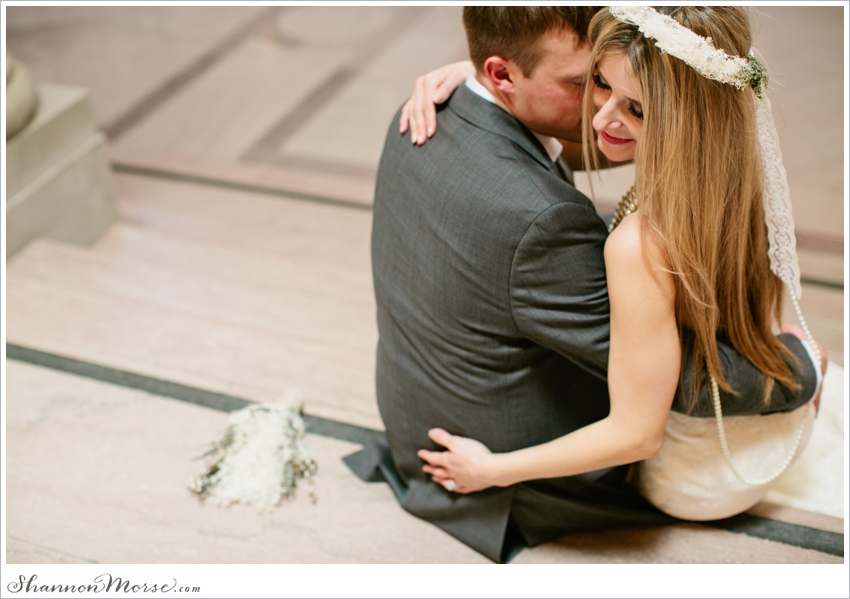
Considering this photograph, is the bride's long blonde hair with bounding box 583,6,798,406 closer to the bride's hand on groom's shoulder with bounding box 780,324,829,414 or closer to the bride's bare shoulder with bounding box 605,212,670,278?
the bride's bare shoulder with bounding box 605,212,670,278

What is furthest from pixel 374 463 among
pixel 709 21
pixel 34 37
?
pixel 34 37

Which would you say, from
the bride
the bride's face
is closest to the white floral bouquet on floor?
the bride

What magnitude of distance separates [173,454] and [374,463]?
496 mm

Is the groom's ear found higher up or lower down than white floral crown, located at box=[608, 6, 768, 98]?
lower down

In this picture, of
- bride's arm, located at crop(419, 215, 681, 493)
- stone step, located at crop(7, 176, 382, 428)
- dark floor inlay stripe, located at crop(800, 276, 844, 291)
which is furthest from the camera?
dark floor inlay stripe, located at crop(800, 276, 844, 291)

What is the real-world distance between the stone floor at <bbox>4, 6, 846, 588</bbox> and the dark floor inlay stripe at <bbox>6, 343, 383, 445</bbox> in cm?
3

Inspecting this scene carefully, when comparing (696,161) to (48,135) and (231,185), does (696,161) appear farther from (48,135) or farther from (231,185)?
(231,185)

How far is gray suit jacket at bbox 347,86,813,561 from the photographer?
51.9 inches

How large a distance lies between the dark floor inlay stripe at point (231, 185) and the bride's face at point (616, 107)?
229cm

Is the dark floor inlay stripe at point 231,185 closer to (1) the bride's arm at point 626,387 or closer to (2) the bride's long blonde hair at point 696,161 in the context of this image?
(1) the bride's arm at point 626,387

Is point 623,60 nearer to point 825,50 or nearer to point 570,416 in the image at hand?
point 570,416

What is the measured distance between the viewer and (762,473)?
1647mm

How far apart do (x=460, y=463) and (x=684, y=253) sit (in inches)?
→ 25.3

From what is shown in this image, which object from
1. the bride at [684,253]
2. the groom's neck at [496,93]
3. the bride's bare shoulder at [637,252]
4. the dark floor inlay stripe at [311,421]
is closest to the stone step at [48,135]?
the dark floor inlay stripe at [311,421]
